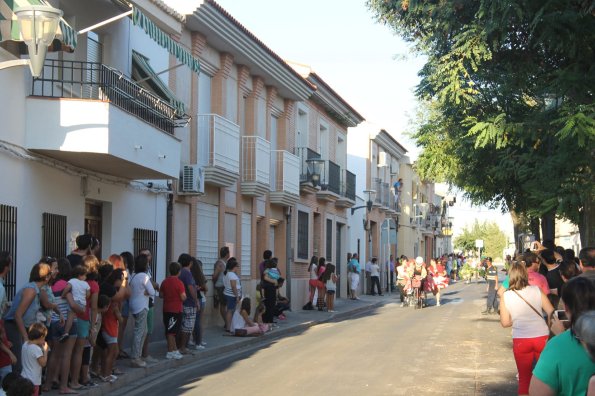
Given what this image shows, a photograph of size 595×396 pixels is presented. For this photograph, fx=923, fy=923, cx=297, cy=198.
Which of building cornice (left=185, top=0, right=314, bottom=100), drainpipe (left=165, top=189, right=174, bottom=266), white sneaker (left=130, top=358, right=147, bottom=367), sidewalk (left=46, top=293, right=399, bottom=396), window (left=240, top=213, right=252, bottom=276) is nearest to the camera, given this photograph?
sidewalk (left=46, top=293, right=399, bottom=396)

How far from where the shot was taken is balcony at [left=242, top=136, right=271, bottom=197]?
2389 centimetres

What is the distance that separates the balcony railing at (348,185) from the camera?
115 ft

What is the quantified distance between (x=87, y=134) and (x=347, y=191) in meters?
22.3

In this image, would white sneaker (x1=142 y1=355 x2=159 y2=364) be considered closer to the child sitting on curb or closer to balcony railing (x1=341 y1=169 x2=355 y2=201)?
the child sitting on curb

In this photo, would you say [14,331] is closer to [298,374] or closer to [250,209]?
[298,374]


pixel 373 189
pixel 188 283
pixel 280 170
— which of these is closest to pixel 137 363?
pixel 188 283

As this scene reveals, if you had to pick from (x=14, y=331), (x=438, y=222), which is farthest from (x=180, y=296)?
(x=438, y=222)

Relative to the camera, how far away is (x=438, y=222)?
70312 millimetres

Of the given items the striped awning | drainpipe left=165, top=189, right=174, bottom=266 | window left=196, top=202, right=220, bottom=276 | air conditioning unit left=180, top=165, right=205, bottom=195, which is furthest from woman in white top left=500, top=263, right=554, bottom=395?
window left=196, top=202, right=220, bottom=276

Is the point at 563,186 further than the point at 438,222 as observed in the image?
No

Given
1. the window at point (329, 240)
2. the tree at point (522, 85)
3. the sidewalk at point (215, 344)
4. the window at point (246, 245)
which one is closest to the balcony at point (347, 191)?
the window at point (329, 240)

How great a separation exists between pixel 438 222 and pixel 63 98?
58.6 metres

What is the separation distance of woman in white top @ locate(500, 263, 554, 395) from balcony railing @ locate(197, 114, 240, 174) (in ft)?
41.5

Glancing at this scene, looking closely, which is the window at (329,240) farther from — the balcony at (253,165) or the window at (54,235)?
the window at (54,235)
